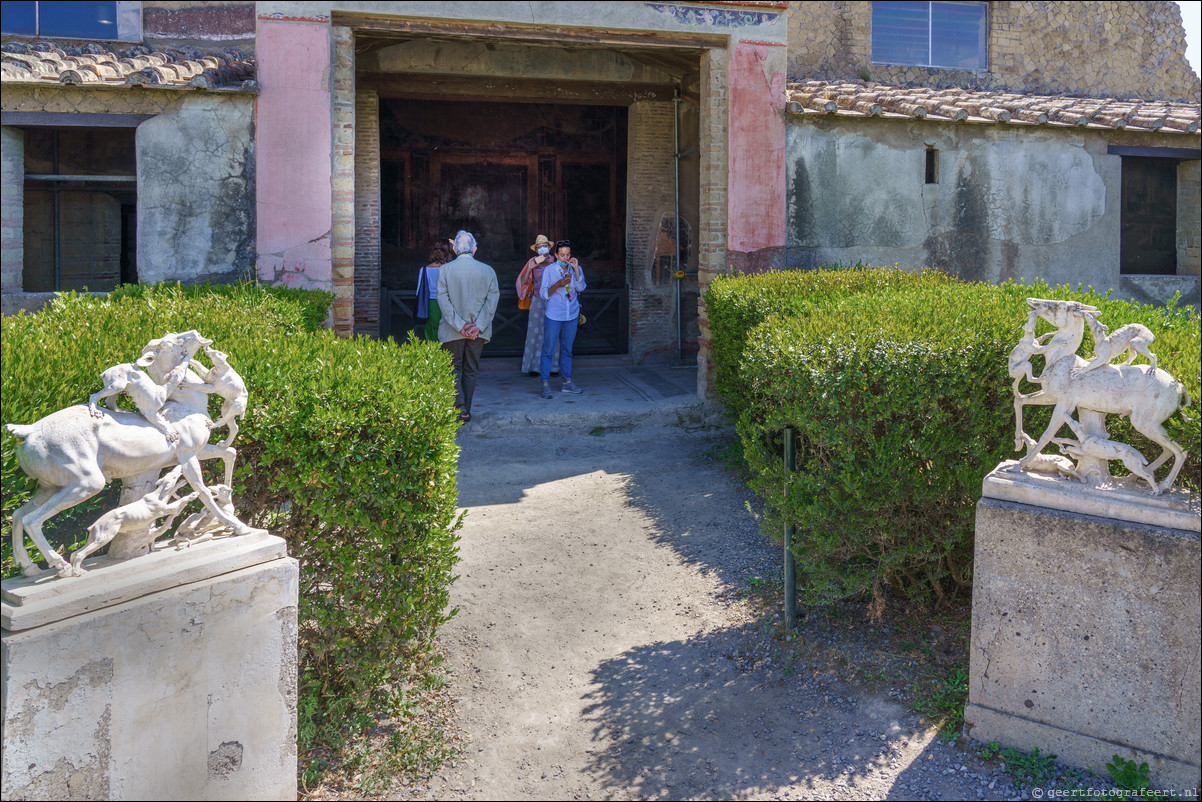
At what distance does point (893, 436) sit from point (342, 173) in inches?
241

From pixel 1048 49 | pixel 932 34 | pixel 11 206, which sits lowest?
pixel 11 206

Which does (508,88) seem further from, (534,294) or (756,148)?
(756,148)

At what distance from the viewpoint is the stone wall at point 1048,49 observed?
42.9 feet

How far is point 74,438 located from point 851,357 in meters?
3.05

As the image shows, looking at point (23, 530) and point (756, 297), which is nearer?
point (23, 530)

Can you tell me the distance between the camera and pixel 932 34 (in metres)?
13.7

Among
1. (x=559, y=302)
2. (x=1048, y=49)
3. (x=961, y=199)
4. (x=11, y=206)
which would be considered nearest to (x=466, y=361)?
(x=559, y=302)

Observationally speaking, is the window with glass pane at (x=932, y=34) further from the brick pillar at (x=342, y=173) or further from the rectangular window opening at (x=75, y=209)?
the rectangular window opening at (x=75, y=209)

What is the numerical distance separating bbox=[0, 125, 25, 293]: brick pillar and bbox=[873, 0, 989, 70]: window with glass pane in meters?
10.6

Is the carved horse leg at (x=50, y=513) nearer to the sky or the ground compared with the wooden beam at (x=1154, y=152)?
nearer to the ground

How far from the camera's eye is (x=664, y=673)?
4.50 meters

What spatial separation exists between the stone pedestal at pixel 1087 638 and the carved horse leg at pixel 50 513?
10.1ft

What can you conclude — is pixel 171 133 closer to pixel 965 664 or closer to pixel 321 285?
pixel 321 285

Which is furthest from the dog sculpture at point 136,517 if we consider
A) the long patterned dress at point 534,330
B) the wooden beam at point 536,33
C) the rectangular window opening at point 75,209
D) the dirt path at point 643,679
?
the rectangular window opening at point 75,209
